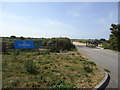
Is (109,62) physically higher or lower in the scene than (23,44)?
lower

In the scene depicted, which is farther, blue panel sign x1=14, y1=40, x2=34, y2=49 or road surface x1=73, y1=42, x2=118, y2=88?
blue panel sign x1=14, y1=40, x2=34, y2=49

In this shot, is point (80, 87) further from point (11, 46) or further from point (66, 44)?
point (66, 44)

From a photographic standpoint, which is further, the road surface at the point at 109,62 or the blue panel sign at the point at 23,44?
the blue panel sign at the point at 23,44

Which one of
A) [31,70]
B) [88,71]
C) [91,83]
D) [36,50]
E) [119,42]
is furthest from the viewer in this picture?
[119,42]

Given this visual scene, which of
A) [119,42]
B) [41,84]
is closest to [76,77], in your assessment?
[41,84]

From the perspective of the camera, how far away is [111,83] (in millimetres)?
5945

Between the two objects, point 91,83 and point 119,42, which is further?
point 119,42

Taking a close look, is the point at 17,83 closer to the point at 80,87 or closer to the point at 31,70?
the point at 31,70

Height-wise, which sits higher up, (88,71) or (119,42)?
(119,42)

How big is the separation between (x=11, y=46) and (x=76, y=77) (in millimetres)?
14131

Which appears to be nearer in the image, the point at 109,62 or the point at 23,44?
the point at 109,62

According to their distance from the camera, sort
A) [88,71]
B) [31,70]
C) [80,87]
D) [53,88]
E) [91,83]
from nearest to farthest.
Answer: [53,88], [80,87], [91,83], [31,70], [88,71]

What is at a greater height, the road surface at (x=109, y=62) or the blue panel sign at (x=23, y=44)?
the blue panel sign at (x=23, y=44)

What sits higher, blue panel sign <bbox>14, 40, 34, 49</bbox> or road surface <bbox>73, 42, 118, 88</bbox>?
blue panel sign <bbox>14, 40, 34, 49</bbox>
